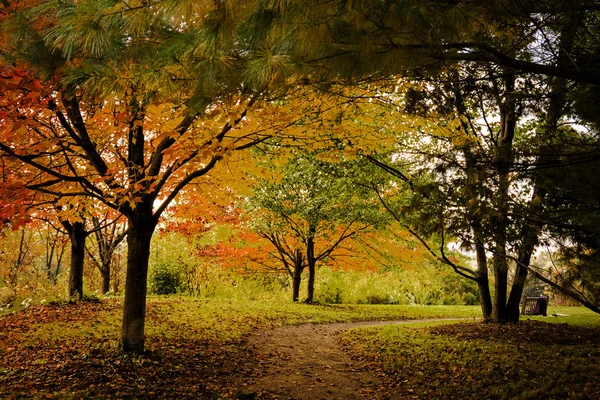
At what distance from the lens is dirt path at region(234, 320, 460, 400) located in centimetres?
481

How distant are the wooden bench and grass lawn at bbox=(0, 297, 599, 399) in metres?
7.87

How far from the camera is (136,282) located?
5.54 metres

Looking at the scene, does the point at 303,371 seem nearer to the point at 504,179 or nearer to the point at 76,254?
the point at 504,179

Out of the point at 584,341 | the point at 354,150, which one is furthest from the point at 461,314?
the point at 354,150

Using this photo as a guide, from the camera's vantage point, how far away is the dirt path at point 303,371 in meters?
4.81

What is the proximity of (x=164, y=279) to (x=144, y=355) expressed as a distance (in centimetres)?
1037

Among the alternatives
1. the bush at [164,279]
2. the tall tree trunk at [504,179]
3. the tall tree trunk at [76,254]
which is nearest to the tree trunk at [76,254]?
the tall tree trunk at [76,254]

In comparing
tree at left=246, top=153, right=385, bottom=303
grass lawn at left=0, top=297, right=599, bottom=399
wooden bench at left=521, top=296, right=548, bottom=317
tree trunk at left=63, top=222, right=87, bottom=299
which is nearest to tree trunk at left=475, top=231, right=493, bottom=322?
grass lawn at left=0, top=297, right=599, bottom=399

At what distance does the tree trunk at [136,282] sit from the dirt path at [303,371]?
160 centimetres

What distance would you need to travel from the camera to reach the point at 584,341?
711cm

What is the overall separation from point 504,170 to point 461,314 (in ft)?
41.8

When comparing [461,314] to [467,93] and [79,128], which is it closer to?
[467,93]

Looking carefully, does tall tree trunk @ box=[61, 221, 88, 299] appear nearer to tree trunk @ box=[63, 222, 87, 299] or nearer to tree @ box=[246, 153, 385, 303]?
tree trunk @ box=[63, 222, 87, 299]

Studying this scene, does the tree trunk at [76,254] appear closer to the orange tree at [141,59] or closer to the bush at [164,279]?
the bush at [164,279]
